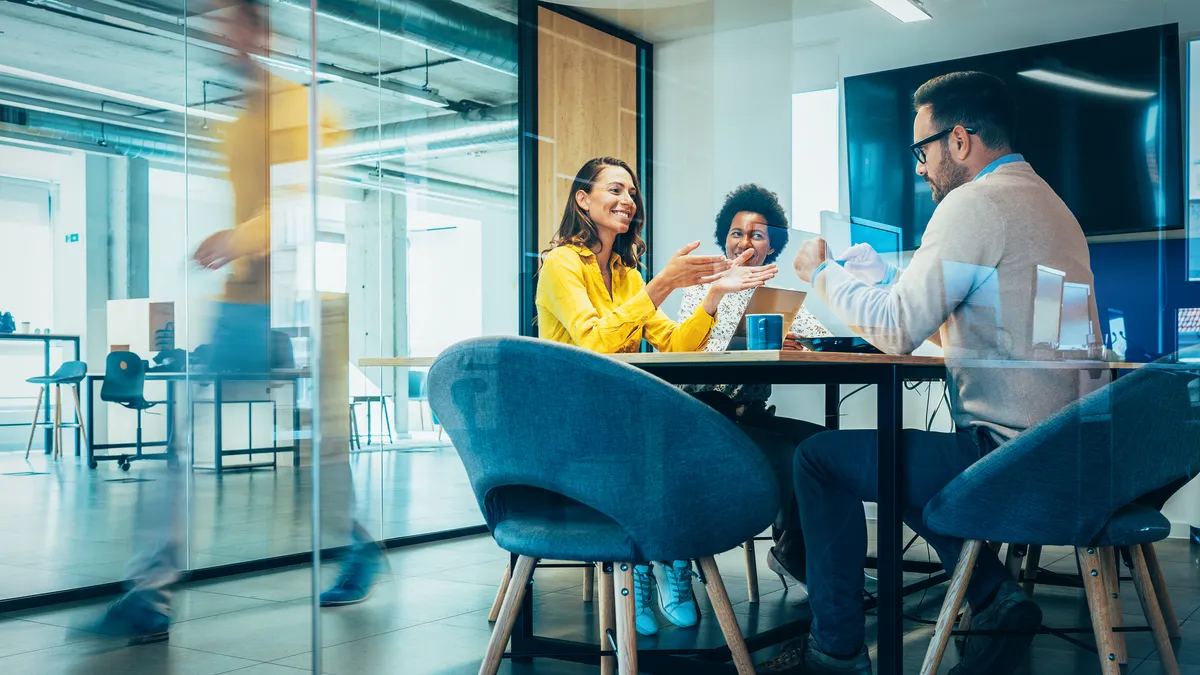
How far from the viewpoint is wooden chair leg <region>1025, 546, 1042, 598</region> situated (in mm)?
1917

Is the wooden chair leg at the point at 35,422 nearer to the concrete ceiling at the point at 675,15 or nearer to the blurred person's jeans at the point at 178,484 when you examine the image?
the blurred person's jeans at the point at 178,484

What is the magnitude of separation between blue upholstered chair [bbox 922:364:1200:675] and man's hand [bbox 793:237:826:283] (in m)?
0.68

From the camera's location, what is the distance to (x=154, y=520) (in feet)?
9.12

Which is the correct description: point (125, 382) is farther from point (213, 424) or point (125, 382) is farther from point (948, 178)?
point (948, 178)

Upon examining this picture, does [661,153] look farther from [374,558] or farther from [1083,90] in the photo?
[374,558]

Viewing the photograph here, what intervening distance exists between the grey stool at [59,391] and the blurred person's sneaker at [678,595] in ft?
5.66

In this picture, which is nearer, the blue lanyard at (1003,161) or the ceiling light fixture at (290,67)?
the blue lanyard at (1003,161)

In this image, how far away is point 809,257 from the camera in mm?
2371

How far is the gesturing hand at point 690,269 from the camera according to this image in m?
2.62

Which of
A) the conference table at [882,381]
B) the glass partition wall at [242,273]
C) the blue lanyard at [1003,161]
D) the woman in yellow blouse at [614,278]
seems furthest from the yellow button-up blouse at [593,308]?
the blue lanyard at [1003,161]

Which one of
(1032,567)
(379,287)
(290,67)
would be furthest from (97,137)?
(1032,567)

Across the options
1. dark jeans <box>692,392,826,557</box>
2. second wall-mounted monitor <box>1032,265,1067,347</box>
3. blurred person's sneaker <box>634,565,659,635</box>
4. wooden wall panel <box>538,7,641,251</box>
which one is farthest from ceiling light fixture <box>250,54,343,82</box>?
second wall-mounted monitor <box>1032,265,1067,347</box>

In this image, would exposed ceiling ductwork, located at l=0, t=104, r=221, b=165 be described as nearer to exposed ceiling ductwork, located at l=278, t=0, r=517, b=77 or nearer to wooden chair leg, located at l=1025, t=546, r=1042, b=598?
exposed ceiling ductwork, located at l=278, t=0, r=517, b=77

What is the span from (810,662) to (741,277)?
96 centimetres
